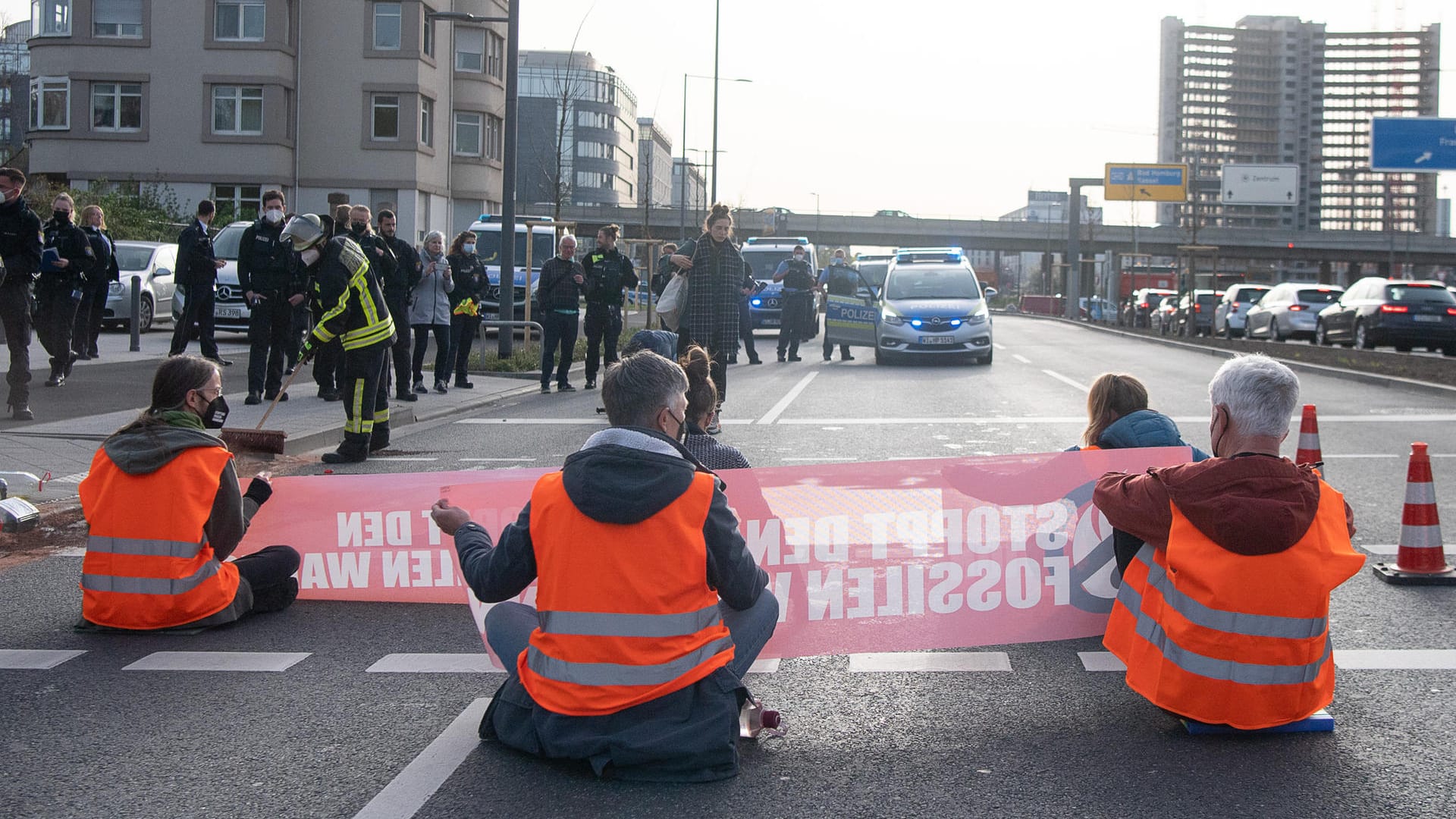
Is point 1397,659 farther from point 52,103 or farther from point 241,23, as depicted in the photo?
point 52,103

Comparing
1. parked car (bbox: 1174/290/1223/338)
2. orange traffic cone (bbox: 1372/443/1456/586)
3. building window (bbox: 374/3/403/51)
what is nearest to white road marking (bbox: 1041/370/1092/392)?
orange traffic cone (bbox: 1372/443/1456/586)

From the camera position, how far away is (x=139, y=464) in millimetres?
5172

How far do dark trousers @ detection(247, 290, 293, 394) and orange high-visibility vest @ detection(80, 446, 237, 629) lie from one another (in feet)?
26.4

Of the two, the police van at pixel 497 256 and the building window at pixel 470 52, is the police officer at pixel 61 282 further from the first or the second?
the building window at pixel 470 52

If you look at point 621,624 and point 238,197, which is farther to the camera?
point 238,197

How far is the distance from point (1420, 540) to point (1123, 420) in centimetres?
210

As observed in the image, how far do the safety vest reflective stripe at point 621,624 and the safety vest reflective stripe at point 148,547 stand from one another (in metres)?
2.07

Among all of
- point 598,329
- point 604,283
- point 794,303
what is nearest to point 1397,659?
point 604,283

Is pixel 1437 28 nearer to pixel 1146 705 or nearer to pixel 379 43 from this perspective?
pixel 379 43

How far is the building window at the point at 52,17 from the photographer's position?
47875mm

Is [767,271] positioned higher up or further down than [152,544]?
higher up

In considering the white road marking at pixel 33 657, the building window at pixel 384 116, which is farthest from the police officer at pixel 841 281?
the building window at pixel 384 116

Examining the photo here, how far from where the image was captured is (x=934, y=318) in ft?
75.5

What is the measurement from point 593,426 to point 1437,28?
7652 inches
